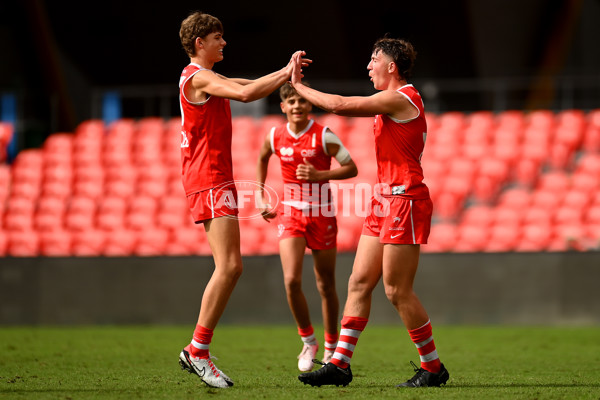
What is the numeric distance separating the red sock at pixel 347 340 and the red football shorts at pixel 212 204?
37.0 inches

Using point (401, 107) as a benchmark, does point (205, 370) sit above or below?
below

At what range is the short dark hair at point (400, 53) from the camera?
16.3ft

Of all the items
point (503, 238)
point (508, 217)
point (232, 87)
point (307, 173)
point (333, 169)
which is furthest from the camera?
point (508, 217)

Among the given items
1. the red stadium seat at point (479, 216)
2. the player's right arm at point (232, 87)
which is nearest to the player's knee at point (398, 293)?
the player's right arm at point (232, 87)

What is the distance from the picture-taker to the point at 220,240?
16.3ft

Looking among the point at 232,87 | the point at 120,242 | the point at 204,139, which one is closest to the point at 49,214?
the point at 120,242

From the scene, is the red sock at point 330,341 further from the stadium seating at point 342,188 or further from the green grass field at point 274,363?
the stadium seating at point 342,188

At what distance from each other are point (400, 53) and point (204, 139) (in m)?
1.27

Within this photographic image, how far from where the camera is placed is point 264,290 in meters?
9.67

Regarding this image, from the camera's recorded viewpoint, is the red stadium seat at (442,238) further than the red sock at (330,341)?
Yes

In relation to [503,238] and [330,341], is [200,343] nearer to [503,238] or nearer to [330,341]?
[330,341]

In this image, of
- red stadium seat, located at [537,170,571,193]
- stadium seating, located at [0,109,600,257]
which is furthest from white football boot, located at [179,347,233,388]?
red stadium seat, located at [537,170,571,193]

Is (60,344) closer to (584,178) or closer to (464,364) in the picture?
(464,364)

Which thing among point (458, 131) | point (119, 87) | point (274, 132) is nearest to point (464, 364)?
point (274, 132)
